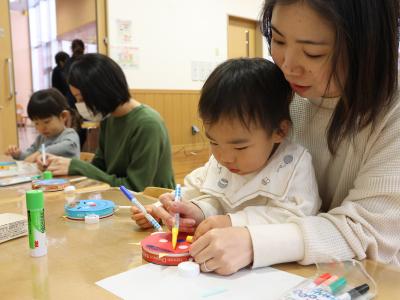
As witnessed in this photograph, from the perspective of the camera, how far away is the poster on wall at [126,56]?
4.80 meters

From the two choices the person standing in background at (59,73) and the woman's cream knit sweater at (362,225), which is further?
the person standing in background at (59,73)

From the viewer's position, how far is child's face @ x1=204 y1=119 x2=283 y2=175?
2.75 ft

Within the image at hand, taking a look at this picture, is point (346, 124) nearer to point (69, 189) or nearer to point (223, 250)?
point (223, 250)

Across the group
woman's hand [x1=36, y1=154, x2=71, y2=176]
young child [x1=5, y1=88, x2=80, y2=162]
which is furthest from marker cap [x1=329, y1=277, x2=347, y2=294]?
young child [x1=5, y1=88, x2=80, y2=162]

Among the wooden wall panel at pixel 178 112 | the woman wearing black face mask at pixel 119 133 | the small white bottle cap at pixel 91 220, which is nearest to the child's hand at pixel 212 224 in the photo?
the small white bottle cap at pixel 91 220

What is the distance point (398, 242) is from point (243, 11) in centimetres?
625

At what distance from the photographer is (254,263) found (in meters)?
0.68

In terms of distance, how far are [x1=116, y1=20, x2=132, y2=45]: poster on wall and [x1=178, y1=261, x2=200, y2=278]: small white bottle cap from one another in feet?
→ 14.9

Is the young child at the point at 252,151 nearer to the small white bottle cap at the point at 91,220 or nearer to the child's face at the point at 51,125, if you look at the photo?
the small white bottle cap at the point at 91,220

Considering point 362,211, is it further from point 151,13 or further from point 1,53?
point 151,13

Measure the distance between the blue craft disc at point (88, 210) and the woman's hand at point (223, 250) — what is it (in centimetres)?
43

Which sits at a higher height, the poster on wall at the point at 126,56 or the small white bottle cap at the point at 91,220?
the poster on wall at the point at 126,56

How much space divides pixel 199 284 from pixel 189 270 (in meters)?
0.04

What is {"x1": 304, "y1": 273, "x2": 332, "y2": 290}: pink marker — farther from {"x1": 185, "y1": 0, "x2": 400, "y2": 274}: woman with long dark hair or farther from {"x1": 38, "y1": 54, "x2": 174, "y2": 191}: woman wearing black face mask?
{"x1": 38, "y1": 54, "x2": 174, "y2": 191}: woman wearing black face mask
